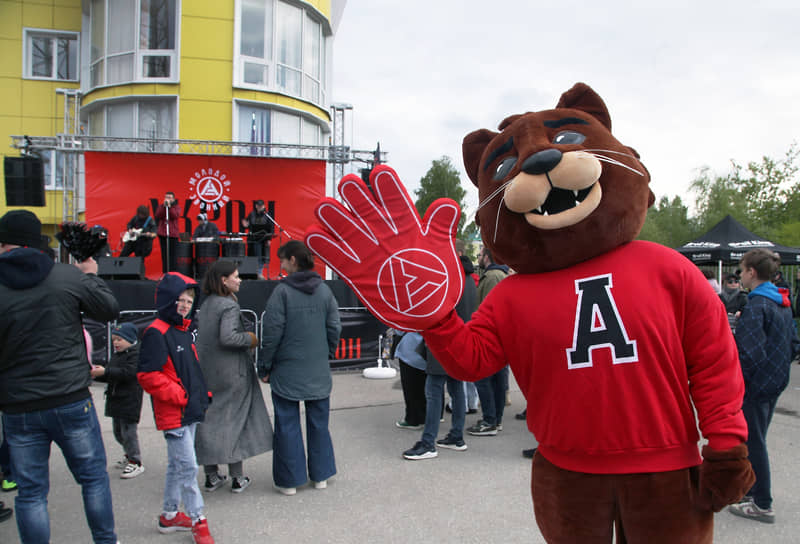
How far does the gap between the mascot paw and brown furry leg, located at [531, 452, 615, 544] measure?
0.28 meters

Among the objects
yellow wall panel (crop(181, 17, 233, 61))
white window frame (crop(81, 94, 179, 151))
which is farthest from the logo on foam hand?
yellow wall panel (crop(181, 17, 233, 61))

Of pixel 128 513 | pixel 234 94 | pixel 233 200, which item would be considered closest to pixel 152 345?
pixel 128 513

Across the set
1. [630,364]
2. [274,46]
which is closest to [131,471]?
[630,364]

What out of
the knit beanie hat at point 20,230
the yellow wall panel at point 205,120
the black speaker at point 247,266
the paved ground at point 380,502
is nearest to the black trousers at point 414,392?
the paved ground at point 380,502

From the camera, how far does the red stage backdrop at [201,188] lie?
12117 millimetres

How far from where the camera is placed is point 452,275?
6.89 ft

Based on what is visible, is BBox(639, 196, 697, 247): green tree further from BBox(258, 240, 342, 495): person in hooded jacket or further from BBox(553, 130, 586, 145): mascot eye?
BBox(553, 130, 586, 145): mascot eye

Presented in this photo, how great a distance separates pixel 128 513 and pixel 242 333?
1390 millimetres

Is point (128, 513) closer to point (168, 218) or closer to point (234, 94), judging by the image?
point (168, 218)

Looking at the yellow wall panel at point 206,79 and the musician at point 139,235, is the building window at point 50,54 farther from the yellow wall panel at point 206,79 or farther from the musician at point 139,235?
the musician at point 139,235

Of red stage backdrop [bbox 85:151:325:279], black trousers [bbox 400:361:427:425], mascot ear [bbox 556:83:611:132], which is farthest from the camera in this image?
red stage backdrop [bbox 85:151:325:279]

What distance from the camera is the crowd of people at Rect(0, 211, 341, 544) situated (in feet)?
9.13

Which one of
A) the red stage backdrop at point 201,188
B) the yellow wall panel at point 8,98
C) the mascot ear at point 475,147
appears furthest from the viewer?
the yellow wall panel at point 8,98

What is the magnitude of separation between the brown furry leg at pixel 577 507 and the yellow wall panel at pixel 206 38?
628 inches
